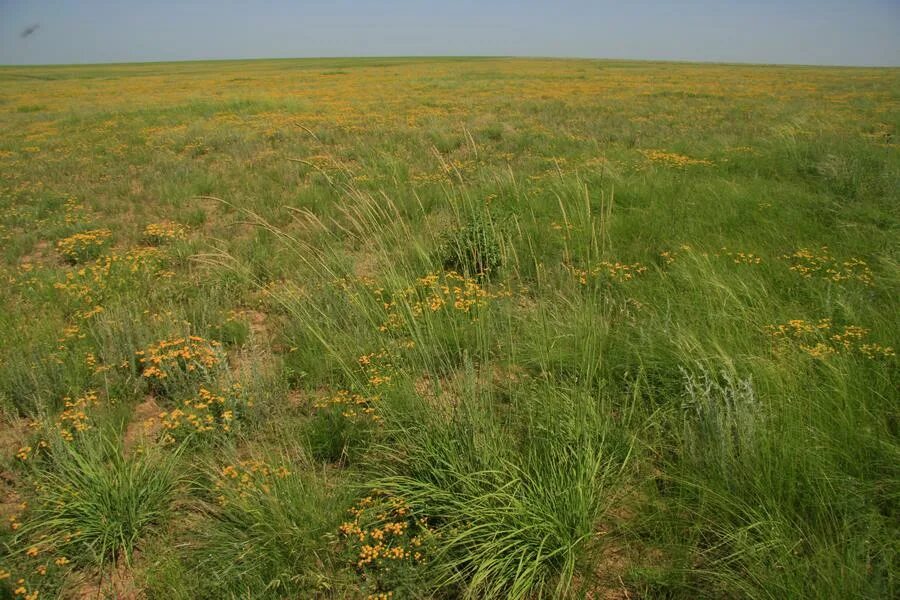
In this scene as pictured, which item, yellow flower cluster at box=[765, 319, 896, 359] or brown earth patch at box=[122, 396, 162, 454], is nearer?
yellow flower cluster at box=[765, 319, 896, 359]

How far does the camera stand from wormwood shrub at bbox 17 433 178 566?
2.08m

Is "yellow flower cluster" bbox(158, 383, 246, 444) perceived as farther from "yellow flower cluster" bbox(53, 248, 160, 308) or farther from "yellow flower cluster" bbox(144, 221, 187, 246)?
"yellow flower cluster" bbox(144, 221, 187, 246)

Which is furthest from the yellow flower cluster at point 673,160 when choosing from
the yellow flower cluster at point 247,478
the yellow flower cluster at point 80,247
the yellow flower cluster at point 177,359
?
the yellow flower cluster at point 80,247

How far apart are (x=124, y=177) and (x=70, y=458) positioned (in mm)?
8369

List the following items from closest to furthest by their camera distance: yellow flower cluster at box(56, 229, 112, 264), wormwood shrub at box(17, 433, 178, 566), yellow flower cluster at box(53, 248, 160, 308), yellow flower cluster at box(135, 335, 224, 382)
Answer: wormwood shrub at box(17, 433, 178, 566), yellow flower cluster at box(135, 335, 224, 382), yellow flower cluster at box(53, 248, 160, 308), yellow flower cluster at box(56, 229, 112, 264)

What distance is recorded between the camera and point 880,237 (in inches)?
174

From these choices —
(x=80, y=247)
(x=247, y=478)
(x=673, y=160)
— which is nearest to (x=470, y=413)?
(x=247, y=478)

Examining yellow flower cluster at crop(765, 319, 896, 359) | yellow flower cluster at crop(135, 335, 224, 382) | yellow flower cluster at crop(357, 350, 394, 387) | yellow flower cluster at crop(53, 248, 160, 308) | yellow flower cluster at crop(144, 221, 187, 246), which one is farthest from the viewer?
yellow flower cluster at crop(144, 221, 187, 246)

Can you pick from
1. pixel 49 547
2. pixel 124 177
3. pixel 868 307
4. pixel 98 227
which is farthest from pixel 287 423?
pixel 124 177

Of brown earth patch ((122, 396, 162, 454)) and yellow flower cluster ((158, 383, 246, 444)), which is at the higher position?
yellow flower cluster ((158, 383, 246, 444))

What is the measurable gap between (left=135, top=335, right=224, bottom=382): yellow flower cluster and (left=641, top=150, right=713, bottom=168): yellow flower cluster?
6894mm

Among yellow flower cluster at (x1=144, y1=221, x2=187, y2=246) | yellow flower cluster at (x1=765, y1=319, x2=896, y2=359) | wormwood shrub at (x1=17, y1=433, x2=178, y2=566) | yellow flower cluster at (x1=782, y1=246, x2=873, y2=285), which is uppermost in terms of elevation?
yellow flower cluster at (x1=782, y1=246, x2=873, y2=285)

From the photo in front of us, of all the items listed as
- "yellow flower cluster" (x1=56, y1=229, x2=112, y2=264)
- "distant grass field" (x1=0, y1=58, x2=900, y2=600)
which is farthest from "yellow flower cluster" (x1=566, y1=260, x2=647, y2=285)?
"yellow flower cluster" (x1=56, y1=229, x2=112, y2=264)

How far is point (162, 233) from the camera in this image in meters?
5.88
